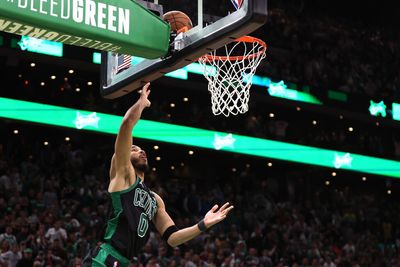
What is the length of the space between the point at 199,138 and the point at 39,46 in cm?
466

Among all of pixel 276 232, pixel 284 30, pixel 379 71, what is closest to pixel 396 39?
pixel 379 71

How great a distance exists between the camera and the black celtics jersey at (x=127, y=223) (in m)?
6.00

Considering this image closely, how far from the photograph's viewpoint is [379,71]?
74.8 ft

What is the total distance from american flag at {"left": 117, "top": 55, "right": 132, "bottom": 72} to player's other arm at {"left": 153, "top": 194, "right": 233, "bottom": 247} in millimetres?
1157

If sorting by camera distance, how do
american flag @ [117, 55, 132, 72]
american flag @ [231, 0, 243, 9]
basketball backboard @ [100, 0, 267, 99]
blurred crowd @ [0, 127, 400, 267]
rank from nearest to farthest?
basketball backboard @ [100, 0, 267, 99] < american flag @ [231, 0, 243, 9] < american flag @ [117, 55, 132, 72] < blurred crowd @ [0, 127, 400, 267]

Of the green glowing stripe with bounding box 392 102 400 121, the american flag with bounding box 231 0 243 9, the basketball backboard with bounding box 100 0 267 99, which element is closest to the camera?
the basketball backboard with bounding box 100 0 267 99

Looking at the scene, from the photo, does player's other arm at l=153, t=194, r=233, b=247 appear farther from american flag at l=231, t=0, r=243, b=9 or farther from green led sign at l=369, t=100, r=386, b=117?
green led sign at l=369, t=100, r=386, b=117

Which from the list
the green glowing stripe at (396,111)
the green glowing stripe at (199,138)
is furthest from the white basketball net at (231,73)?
the green glowing stripe at (396,111)

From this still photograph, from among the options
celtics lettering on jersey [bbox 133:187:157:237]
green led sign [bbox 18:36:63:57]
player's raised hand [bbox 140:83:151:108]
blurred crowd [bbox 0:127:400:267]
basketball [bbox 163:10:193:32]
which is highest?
basketball [bbox 163:10:193:32]

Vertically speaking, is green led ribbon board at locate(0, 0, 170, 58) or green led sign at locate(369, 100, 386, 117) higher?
green led ribbon board at locate(0, 0, 170, 58)

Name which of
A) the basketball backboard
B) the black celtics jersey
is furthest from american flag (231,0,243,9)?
the black celtics jersey

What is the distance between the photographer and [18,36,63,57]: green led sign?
16609mm

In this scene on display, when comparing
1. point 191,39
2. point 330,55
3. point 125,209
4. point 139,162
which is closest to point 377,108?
point 330,55

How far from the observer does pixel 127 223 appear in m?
6.01
